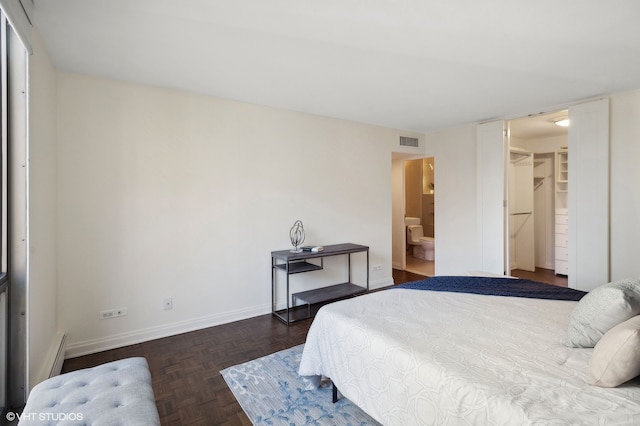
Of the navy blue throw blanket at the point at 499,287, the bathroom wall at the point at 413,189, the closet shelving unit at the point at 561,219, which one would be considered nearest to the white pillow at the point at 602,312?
the navy blue throw blanket at the point at 499,287

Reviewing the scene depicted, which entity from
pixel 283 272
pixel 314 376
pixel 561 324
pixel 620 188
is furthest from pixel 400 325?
pixel 620 188

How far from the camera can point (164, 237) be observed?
3053mm

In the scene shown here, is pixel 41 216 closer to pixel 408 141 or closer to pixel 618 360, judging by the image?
pixel 618 360

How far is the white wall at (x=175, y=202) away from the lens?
8.83 feet

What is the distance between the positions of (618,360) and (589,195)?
3.15 m

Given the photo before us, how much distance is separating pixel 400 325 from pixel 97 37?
9.10 ft

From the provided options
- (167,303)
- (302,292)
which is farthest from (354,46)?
(167,303)

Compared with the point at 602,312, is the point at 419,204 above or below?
above

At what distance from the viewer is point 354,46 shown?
2266 mm

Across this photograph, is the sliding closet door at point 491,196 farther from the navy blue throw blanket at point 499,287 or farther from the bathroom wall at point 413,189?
the bathroom wall at point 413,189

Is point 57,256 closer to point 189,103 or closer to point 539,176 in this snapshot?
point 189,103

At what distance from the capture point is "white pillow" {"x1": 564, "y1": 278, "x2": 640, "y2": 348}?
4.60 ft

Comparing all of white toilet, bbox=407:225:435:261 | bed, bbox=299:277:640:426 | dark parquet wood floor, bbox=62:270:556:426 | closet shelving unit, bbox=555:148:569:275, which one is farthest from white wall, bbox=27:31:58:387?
closet shelving unit, bbox=555:148:569:275

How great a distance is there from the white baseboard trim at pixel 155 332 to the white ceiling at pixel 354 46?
2.36 meters
